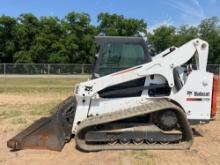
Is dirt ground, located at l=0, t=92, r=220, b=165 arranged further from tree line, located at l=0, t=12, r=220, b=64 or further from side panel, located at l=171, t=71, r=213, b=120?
tree line, located at l=0, t=12, r=220, b=64

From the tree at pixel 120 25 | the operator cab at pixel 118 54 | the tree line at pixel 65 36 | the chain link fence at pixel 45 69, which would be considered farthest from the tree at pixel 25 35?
the operator cab at pixel 118 54

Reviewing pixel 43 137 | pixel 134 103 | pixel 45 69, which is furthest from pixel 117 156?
pixel 45 69

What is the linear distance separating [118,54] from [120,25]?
153 ft

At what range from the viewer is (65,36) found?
51.9 metres

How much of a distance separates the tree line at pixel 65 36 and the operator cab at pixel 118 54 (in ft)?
127

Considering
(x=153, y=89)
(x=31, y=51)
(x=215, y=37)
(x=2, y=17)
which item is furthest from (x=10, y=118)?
(x=215, y=37)

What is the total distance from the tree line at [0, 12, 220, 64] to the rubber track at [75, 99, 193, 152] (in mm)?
39358

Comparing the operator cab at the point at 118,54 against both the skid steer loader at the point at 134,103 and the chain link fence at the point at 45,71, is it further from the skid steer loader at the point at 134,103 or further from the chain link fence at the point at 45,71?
the chain link fence at the point at 45,71

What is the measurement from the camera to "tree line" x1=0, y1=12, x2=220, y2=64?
5009 centimetres

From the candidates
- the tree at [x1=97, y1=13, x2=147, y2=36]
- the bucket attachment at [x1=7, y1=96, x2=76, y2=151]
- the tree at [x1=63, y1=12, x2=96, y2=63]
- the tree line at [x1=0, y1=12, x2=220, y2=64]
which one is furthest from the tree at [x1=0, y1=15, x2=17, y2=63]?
the bucket attachment at [x1=7, y1=96, x2=76, y2=151]

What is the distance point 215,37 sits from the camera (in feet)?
185

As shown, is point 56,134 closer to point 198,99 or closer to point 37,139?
point 37,139

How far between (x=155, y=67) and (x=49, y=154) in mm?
2680

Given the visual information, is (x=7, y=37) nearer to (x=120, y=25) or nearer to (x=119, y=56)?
(x=120, y=25)
